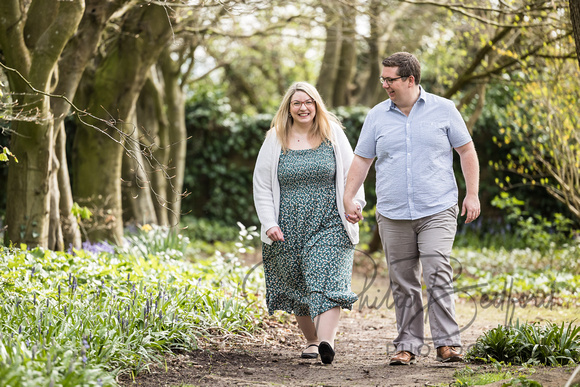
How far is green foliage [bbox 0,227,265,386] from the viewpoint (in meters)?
2.91

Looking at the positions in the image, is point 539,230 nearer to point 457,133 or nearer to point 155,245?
point 155,245

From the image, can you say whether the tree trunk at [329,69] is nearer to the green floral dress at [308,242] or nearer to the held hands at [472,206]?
the green floral dress at [308,242]

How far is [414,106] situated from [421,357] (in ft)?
Result: 5.67

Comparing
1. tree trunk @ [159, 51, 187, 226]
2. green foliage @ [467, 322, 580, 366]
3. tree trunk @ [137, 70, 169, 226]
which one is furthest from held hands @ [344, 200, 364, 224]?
tree trunk @ [159, 51, 187, 226]

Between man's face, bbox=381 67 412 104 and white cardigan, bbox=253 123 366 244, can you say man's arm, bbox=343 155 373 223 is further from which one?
man's face, bbox=381 67 412 104

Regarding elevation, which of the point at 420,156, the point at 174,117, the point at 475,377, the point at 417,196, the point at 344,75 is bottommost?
the point at 475,377

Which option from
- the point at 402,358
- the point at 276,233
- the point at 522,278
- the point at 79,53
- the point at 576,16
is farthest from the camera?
the point at 522,278

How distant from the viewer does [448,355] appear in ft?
13.0

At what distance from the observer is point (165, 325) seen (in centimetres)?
413

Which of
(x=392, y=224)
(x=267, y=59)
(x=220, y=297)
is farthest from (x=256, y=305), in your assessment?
(x=267, y=59)

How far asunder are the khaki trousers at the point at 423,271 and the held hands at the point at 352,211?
164 mm

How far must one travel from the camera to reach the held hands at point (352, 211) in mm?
4188

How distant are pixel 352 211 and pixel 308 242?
0.38 m

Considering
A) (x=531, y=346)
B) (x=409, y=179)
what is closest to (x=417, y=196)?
(x=409, y=179)
